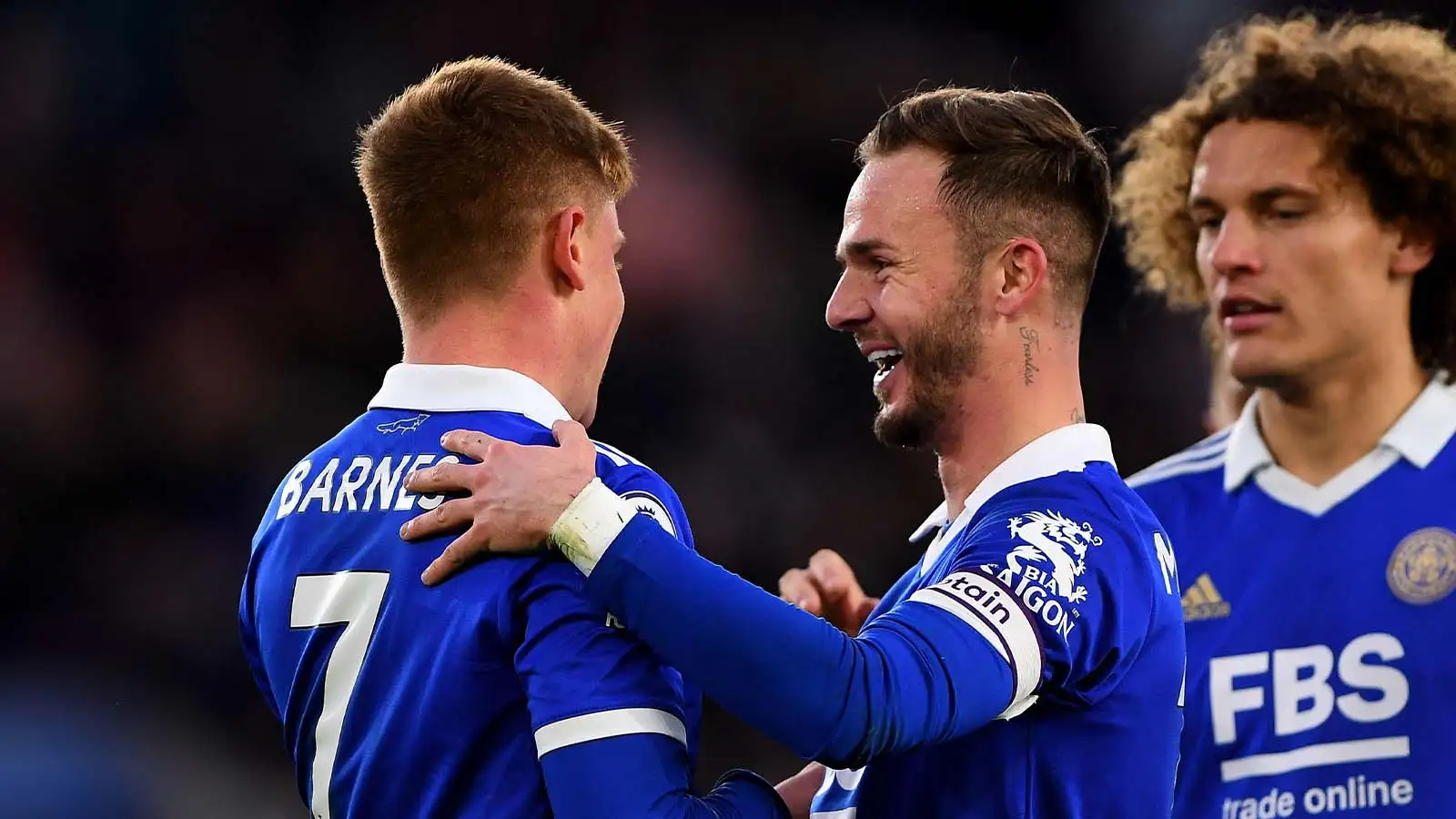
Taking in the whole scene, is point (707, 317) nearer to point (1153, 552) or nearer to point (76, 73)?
point (76, 73)

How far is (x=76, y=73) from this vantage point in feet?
22.7

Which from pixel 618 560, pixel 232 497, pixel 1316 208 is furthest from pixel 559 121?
pixel 232 497

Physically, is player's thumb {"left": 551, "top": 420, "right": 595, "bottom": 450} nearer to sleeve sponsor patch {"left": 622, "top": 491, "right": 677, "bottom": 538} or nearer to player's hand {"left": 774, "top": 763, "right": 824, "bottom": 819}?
sleeve sponsor patch {"left": 622, "top": 491, "right": 677, "bottom": 538}

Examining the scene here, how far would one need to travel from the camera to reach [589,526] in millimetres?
2262

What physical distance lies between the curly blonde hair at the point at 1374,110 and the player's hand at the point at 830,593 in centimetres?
167

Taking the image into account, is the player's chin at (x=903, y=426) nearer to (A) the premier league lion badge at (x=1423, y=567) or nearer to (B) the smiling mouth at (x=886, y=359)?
(B) the smiling mouth at (x=886, y=359)

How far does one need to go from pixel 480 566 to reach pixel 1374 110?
2732mm

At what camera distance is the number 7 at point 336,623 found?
236cm

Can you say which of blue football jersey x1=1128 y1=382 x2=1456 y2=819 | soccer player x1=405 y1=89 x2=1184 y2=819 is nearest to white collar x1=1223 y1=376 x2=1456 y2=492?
blue football jersey x1=1128 y1=382 x2=1456 y2=819

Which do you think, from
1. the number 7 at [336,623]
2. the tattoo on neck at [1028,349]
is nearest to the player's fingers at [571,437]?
the number 7 at [336,623]

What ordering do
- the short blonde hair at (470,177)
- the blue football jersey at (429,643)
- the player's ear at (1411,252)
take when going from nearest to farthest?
the blue football jersey at (429,643)
the short blonde hair at (470,177)
the player's ear at (1411,252)

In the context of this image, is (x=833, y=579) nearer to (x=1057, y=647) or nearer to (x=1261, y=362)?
(x=1057, y=647)

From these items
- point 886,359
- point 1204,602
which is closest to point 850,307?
point 886,359

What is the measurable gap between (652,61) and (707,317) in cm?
142
